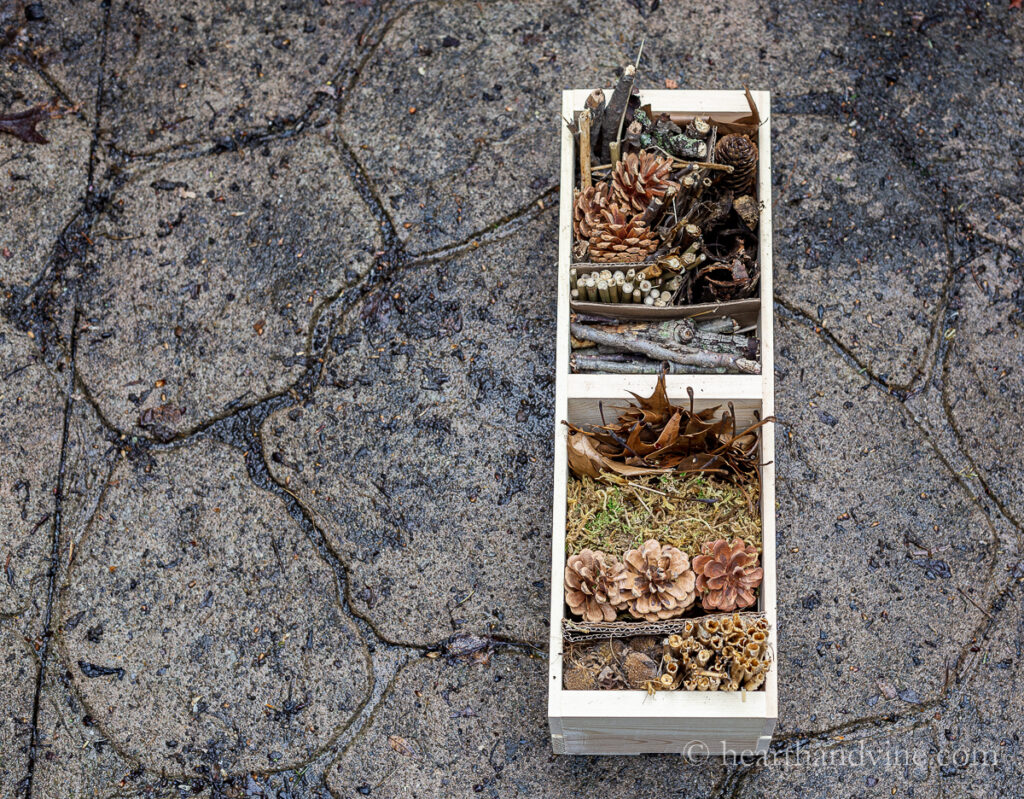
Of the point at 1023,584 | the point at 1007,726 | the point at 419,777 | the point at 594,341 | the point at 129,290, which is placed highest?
the point at 129,290

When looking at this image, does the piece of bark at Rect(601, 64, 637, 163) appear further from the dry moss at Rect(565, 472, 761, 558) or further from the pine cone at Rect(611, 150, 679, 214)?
the dry moss at Rect(565, 472, 761, 558)

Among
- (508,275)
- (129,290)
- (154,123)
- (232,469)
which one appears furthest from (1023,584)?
(154,123)

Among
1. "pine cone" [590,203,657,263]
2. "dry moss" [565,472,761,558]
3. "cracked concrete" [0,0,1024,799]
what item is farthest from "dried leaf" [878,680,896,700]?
"pine cone" [590,203,657,263]

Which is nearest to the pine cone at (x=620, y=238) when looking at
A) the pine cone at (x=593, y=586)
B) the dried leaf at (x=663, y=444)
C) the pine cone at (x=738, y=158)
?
the pine cone at (x=738, y=158)

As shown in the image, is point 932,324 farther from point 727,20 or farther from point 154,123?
point 154,123

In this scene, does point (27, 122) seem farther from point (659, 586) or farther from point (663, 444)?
point (659, 586)

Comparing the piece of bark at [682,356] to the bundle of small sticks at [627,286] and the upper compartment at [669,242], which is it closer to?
the upper compartment at [669,242]
